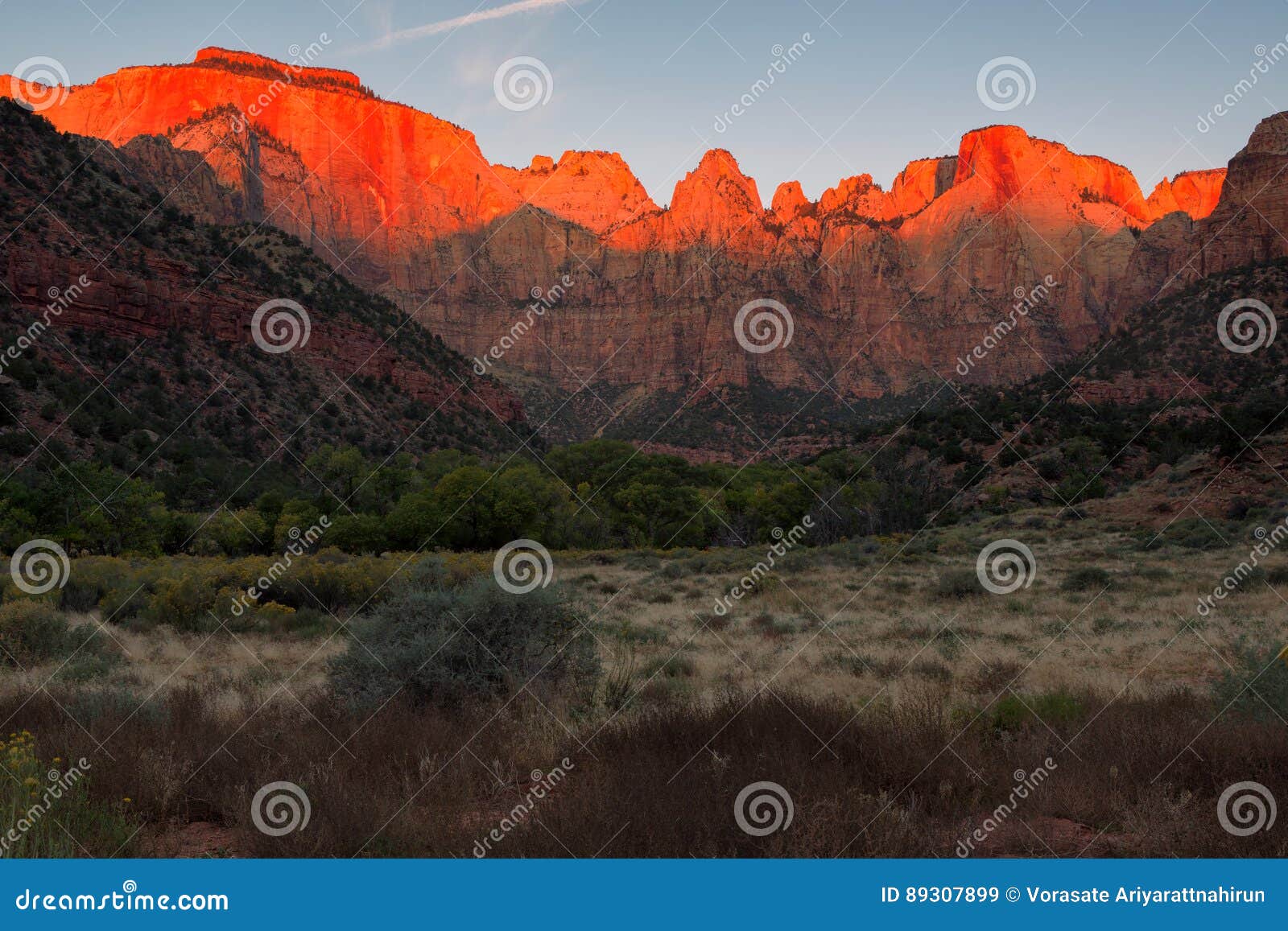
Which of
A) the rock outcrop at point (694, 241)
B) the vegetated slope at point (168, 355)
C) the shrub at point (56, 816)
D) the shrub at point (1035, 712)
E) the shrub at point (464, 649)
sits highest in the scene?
the rock outcrop at point (694, 241)

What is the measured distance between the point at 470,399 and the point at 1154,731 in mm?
63865

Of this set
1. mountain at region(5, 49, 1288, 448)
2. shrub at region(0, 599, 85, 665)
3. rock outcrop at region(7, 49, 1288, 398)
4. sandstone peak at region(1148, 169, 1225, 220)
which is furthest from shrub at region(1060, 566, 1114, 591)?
sandstone peak at region(1148, 169, 1225, 220)

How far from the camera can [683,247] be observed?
159125 mm

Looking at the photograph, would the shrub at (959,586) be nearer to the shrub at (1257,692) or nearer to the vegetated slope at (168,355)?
the shrub at (1257,692)

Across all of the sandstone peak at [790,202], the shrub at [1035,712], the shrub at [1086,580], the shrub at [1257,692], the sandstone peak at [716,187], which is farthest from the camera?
the sandstone peak at [790,202]

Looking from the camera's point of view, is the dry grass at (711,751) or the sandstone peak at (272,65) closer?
the dry grass at (711,751)

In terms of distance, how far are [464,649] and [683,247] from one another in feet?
518

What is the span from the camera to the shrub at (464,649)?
8.05 meters

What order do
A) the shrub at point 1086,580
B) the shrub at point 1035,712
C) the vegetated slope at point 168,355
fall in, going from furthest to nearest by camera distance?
the vegetated slope at point 168,355, the shrub at point 1086,580, the shrub at point 1035,712

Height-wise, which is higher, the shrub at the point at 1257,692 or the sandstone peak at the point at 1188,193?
the sandstone peak at the point at 1188,193

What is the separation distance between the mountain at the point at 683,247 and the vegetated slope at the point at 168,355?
50997mm

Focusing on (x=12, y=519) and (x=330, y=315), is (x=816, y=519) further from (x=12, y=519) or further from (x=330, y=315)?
(x=330, y=315)

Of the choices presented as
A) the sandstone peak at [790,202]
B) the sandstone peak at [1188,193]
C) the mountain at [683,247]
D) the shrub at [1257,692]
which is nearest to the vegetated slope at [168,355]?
the shrub at [1257,692]

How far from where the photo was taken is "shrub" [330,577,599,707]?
26.4ft
